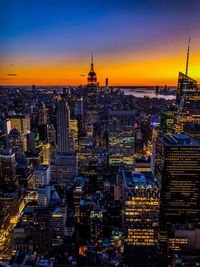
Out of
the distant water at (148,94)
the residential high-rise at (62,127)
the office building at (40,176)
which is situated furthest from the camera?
the distant water at (148,94)

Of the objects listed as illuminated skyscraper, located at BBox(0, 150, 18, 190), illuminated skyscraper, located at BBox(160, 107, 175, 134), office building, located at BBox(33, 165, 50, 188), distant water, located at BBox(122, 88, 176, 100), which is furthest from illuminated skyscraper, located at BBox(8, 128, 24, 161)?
distant water, located at BBox(122, 88, 176, 100)

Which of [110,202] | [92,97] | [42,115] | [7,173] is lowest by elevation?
[110,202]

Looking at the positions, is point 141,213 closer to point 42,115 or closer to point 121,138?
point 121,138

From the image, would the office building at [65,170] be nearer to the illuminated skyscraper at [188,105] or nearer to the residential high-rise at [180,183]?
the residential high-rise at [180,183]

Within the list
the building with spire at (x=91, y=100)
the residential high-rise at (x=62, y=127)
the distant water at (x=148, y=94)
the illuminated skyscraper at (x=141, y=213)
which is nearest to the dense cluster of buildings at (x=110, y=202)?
the illuminated skyscraper at (x=141, y=213)

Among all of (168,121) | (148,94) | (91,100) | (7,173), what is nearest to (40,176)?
(7,173)

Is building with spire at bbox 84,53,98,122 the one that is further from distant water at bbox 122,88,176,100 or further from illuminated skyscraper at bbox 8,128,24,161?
illuminated skyscraper at bbox 8,128,24,161

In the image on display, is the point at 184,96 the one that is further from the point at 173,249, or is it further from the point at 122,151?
the point at 173,249
